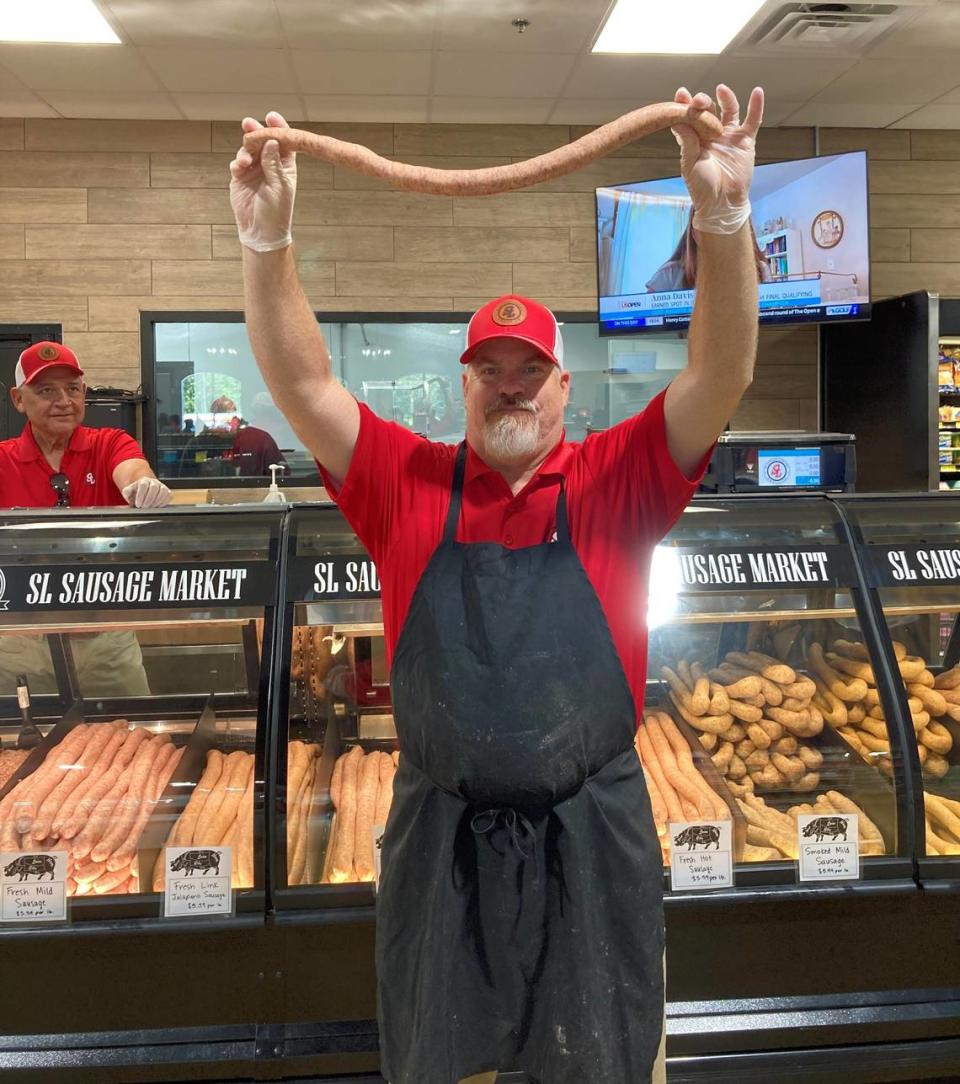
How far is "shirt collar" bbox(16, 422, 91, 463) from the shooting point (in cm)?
297

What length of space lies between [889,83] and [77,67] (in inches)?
180

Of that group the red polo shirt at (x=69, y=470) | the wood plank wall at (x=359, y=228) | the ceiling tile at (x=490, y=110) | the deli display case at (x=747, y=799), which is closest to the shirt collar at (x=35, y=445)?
the red polo shirt at (x=69, y=470)

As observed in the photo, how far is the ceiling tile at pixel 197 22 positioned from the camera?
161 inches

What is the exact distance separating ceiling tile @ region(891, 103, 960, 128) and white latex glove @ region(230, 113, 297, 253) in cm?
568

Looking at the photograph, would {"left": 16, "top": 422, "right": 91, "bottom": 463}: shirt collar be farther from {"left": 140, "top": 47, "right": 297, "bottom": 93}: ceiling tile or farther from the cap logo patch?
{"left": 140, "top": 47, "right": 297, "bottom": 93}: ceiling tile

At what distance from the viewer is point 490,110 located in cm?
549

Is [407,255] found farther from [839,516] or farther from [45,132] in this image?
[839,516]

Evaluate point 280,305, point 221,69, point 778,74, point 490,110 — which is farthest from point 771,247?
point 280,305

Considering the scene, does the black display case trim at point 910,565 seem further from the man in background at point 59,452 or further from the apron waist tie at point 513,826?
the man in background at point 59,452

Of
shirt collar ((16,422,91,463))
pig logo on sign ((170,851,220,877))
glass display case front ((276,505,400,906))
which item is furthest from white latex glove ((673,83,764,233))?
shirt collar ((16,422,91,463))

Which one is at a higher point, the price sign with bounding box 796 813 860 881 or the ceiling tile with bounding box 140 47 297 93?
the ceiling tile with bounding box 140 47 297 93

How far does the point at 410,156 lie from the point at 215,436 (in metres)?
2.19

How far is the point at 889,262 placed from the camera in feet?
19.7

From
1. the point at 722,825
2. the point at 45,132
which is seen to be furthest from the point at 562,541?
the point at 45,132
